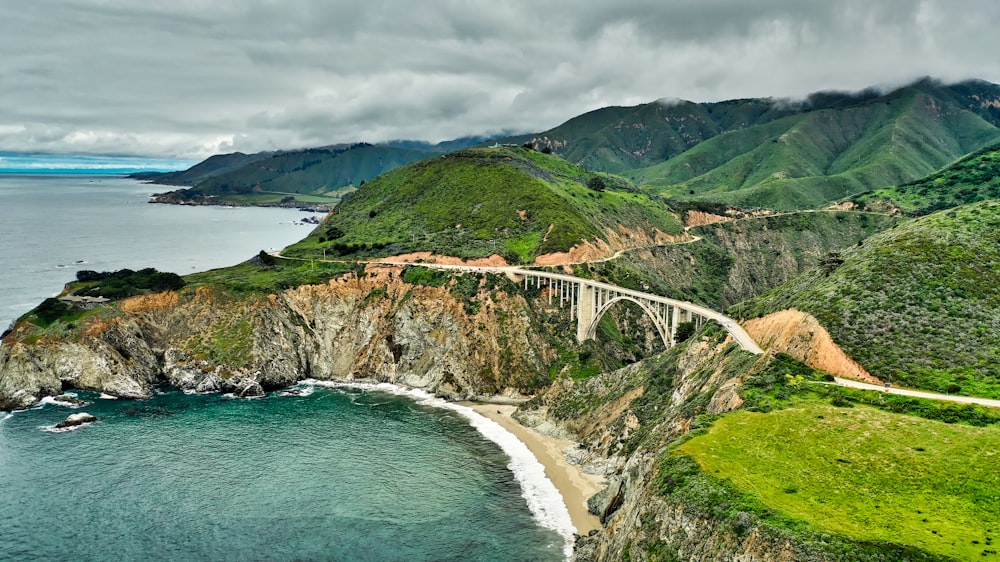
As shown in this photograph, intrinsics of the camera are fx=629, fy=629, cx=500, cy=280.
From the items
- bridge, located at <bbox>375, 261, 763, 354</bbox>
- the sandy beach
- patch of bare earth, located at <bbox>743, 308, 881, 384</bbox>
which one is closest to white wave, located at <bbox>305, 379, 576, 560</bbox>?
the sandy beach

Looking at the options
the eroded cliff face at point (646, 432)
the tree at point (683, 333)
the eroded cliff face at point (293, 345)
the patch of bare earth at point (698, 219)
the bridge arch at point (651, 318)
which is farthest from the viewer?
the patch of bare earth at point (698, 219)

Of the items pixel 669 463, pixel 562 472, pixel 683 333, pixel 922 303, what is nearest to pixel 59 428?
pixel 562 472

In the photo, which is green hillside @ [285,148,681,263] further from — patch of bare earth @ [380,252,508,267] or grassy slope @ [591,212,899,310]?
grassy slope @ [591,212,899,310]

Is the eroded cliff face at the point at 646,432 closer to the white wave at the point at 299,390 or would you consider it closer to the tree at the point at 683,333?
the tree at the point at 683,333

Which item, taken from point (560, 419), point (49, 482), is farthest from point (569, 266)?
point (49, 482)

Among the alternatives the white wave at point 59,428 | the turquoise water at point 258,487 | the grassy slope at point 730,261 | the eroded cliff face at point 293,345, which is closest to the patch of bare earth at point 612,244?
the grassy slope at point 730,261

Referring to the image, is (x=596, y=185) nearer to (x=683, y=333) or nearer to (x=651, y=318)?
(x=651, y=318)

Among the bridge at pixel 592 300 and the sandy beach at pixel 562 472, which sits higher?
the bridge at pixel 592 300
